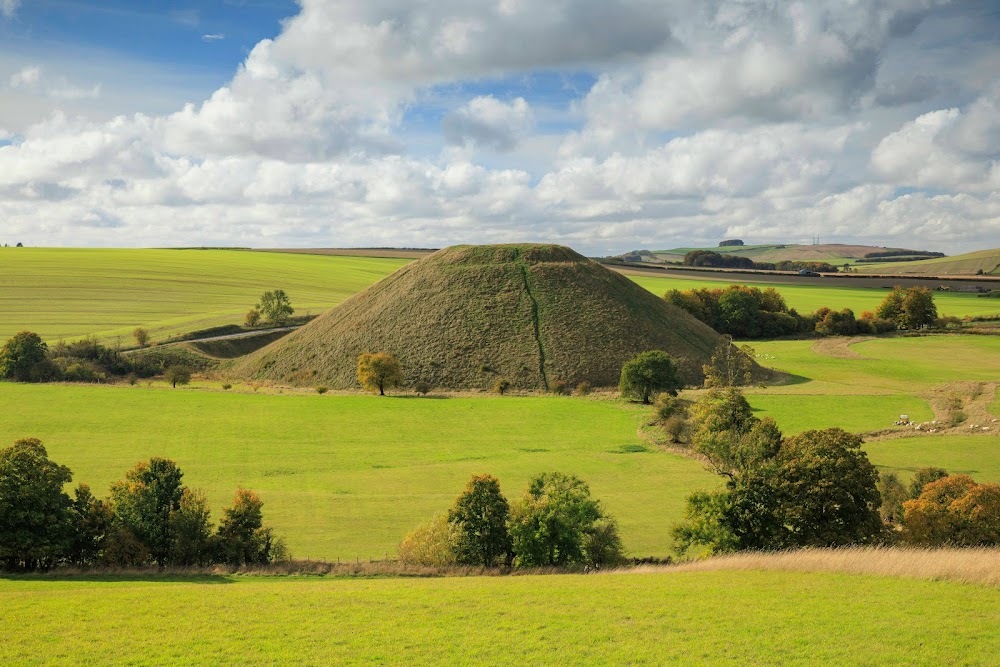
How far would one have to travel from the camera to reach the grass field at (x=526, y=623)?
70.0 feet

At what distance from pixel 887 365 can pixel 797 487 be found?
7655 cm

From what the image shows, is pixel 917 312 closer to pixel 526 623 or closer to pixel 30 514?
pixel 526 623

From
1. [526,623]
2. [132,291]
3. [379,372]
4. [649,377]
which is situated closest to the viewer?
[526,623]

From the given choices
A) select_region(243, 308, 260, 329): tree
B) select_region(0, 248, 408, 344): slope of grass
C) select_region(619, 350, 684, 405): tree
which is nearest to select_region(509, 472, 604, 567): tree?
select_region(619, 350, 684, 405): tree

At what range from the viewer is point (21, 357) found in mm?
88562

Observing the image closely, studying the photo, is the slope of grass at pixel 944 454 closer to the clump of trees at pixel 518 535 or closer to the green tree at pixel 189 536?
the clump of trees at pixel 518 535

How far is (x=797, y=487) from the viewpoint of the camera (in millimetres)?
35969

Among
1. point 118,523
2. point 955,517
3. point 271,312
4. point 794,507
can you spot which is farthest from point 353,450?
point 271,312

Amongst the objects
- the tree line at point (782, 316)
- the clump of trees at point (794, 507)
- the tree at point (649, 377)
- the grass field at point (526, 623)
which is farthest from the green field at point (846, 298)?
the grass field at point (526, 623)

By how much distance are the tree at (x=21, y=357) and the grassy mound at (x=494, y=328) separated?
2373cm

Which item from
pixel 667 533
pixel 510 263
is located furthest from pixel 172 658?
pixel 510 263

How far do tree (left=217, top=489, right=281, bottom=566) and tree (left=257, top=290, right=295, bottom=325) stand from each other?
100226 mm

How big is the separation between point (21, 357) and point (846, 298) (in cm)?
16508

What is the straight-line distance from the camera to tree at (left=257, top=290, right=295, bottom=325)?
134 metres
